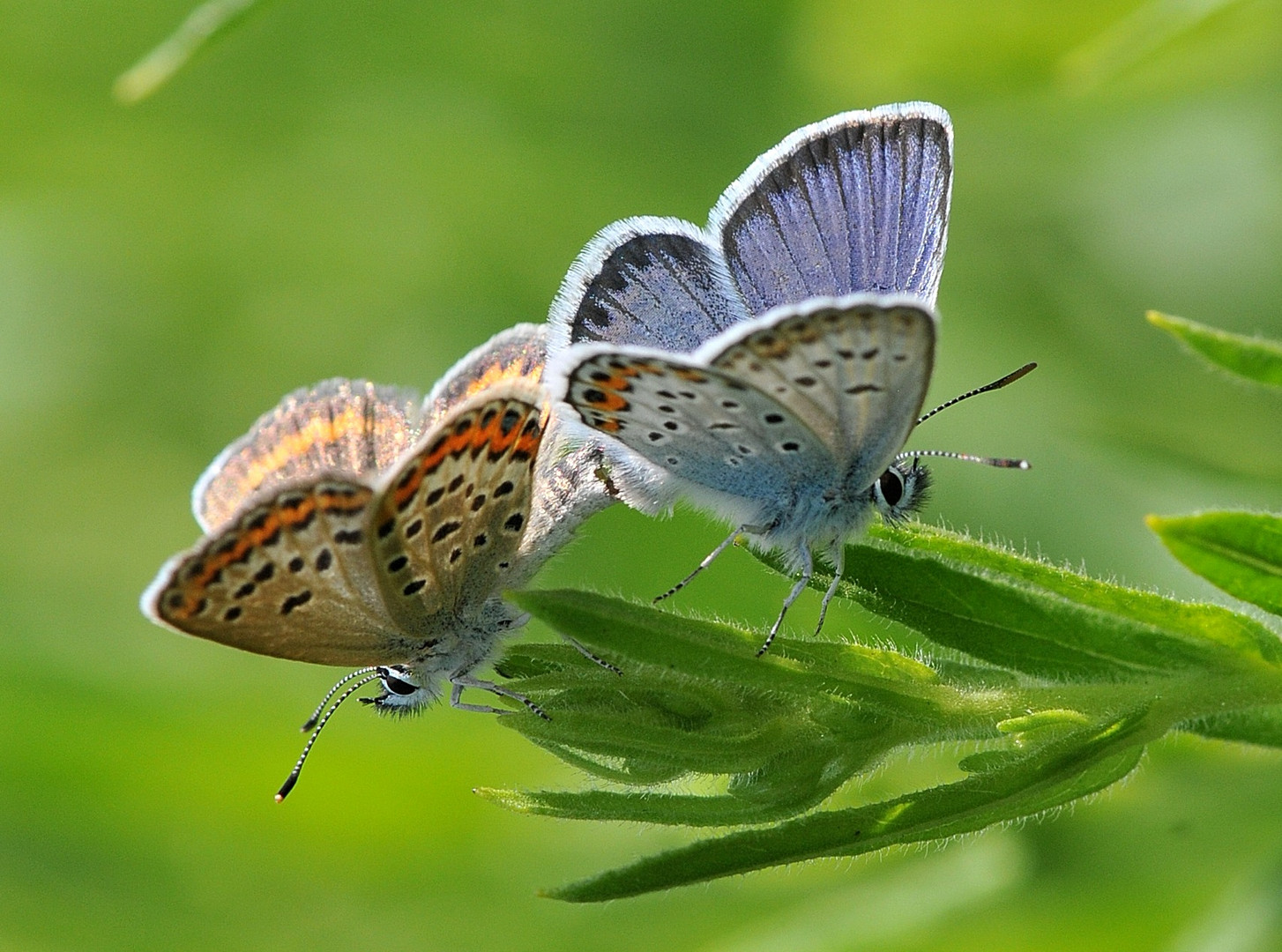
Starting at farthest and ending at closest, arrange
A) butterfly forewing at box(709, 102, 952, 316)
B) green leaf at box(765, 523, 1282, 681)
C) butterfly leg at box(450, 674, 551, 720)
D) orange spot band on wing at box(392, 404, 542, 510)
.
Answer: butterfly forewing at box(709, 102, 952, 316), orange spot band on wing at box(392, 404, 542, 510), butterfly leg at box(450, 674, 551, 720), green leaf at box(765, 523, 1282, 681)

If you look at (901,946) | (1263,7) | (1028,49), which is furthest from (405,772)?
(1263,7)

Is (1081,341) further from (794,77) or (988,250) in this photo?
(794,77)

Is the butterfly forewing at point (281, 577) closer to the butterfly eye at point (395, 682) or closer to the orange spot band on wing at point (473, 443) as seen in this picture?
the orange spot band on wing at point (473, 443)

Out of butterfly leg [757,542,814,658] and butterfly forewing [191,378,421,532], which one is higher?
butterfly forewing [191,378,421,532]

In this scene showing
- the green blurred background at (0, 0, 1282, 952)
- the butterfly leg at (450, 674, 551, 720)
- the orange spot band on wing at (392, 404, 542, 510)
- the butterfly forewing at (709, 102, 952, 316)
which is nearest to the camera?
the butterfly leg at (450, 674, 551, 720)

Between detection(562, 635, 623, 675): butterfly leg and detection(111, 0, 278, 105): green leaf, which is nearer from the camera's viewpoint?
detection(562, 635, 623, 675): butterfly leg

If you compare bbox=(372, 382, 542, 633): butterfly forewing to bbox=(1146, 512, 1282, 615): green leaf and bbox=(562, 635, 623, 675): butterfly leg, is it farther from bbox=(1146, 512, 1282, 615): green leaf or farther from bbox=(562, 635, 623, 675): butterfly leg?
bbox=(1146, 512, 1282, 615): green leaf

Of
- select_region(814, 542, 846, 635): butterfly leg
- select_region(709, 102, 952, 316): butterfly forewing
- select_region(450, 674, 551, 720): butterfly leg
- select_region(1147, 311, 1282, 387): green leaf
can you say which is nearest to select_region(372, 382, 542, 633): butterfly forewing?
select_region(450, 674, 551, 720): butterfly leg

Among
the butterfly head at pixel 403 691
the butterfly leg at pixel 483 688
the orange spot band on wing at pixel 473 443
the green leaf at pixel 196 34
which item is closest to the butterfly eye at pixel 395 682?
the butterfly head at pixel 403 691
